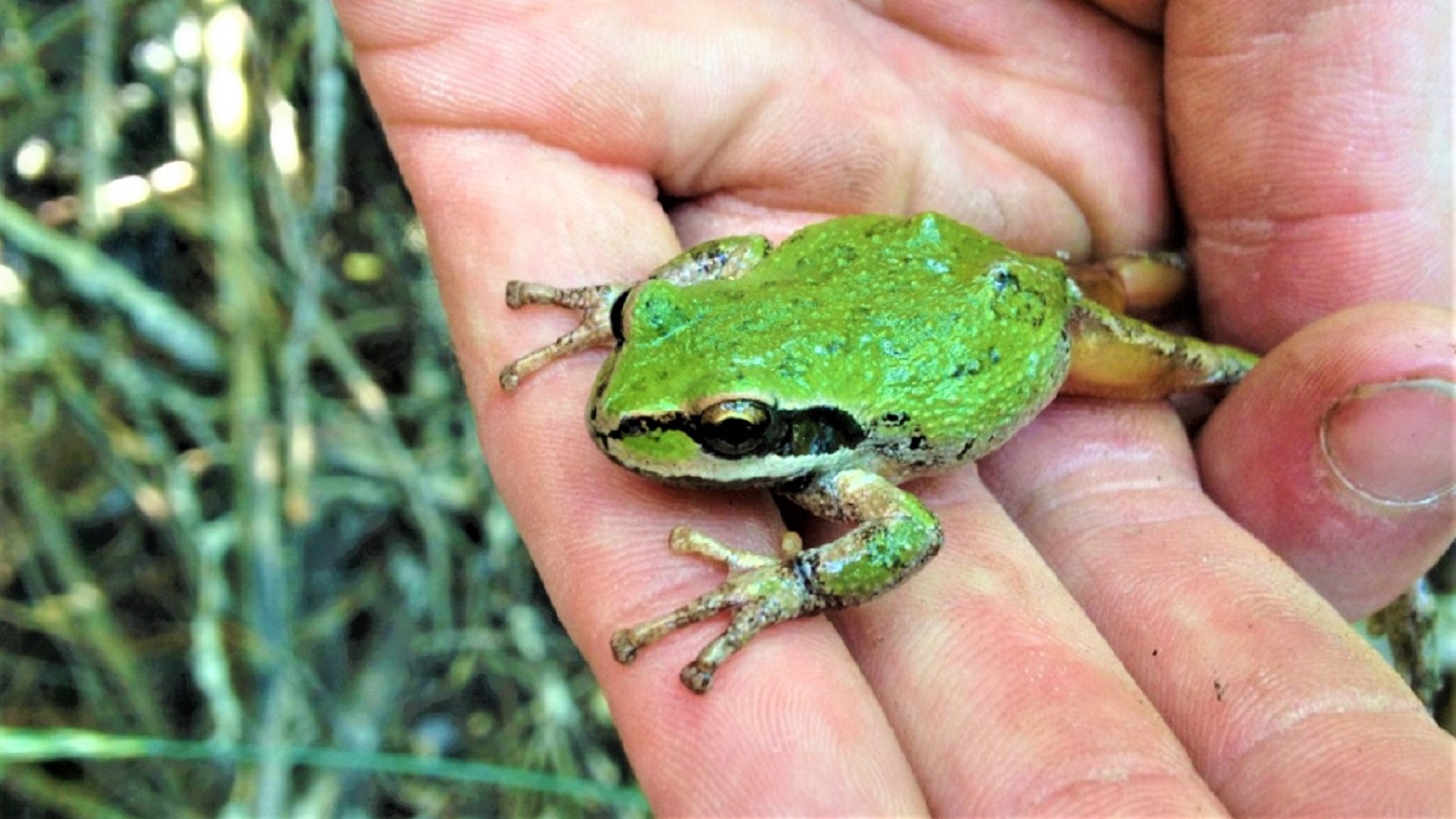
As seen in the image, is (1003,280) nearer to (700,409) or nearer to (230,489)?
(700,409)

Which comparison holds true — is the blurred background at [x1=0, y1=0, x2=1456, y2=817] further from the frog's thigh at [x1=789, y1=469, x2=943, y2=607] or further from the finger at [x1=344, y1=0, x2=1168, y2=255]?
the frog's thigh at [x1=789, y1=469, x2=943, y2=607]

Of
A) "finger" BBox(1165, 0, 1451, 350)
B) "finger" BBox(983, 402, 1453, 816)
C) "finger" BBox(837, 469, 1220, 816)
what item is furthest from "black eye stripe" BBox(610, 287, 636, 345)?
"finger" BBox(1165, 0, 1451, 350)

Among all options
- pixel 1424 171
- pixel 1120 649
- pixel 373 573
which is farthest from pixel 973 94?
pixel 373 573

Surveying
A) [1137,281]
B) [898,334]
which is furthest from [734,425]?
[1137,281]

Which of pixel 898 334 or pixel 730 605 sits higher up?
pixel 898 334

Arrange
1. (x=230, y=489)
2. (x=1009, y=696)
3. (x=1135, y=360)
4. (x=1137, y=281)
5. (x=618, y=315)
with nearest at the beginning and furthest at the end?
(x=1009, y=696)
(x=618, y=315)
(x=1135, y=360)
(x=1137, y=281)
(x=230, y=489)

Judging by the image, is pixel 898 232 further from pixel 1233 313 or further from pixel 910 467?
pixel 1233 313
